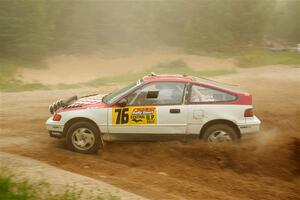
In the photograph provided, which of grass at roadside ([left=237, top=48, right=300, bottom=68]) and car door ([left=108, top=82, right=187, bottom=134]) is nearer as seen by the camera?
car door ([left=108, top=82, right=187, bottom=134])

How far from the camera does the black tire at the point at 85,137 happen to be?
865 centimetres

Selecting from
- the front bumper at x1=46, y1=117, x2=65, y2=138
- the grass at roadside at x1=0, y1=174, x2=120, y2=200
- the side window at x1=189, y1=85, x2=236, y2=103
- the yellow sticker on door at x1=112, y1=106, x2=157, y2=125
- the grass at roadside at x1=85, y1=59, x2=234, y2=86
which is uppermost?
the grass at roadside at x1=85, y1=59, x2=234, y2=86

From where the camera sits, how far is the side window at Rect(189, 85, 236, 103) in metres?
8.66

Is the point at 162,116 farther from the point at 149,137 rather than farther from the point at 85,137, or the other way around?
the point at 85,137

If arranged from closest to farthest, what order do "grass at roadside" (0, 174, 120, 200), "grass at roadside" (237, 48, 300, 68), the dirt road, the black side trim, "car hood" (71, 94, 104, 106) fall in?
"grass at roadside" (0, 174, 120, 200), the dirt road, the black side trim, "car hood" (71, 94, 104, 106), "grass at roadside" (237, 48, 300, 68)

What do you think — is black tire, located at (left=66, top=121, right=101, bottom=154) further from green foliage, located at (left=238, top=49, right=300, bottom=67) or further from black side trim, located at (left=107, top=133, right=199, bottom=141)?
green foliage, located at (left=238, top=49, right=300, bottom=67)

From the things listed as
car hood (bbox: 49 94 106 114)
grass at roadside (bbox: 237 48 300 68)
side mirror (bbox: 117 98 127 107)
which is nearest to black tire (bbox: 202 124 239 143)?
side mirror (bbox: 117 98 127 107)

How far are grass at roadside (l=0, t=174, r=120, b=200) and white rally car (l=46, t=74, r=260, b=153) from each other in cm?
249

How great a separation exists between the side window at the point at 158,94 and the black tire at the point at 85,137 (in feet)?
2.95

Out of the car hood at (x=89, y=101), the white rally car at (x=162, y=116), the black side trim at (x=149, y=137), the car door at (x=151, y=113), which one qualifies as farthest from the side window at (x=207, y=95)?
the car hood at (x=89, y=101)

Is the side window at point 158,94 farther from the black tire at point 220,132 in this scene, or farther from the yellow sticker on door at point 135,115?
the black tire at point 220,132

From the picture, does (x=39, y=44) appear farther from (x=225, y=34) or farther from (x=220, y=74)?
(x=225, y=34)

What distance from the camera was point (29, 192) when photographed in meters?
5.87

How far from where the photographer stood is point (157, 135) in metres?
8.68
